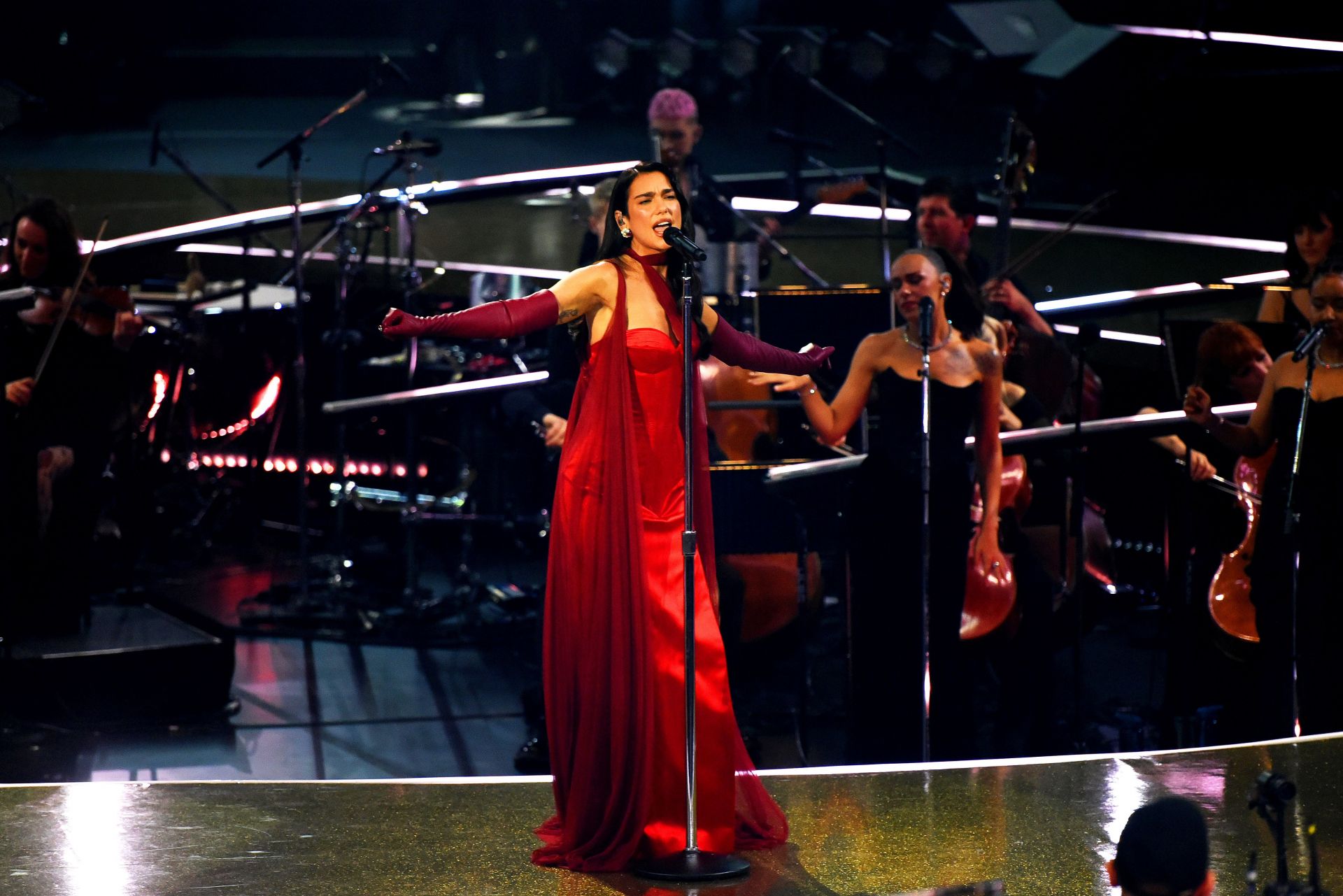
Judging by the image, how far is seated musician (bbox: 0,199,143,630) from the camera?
236 inches

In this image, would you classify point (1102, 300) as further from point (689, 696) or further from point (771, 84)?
point (771, 84)

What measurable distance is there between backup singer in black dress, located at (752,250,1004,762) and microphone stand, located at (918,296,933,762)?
0.02 m

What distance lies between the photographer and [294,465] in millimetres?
8586

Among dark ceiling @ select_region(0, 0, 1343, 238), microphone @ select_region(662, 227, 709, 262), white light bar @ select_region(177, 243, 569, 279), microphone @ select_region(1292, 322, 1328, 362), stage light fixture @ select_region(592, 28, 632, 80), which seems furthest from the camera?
stage light fixture @ select_region(592, 28, 632, 80)

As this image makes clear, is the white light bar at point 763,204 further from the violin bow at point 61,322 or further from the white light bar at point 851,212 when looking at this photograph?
the violin bow at point 61,322

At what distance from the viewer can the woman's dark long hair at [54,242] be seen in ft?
20.1

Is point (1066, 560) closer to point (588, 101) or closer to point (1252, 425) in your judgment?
point (1252, 425)

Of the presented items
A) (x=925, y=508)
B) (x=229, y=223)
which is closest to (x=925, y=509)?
(x=925, y=508)

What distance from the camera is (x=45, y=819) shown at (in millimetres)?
4227

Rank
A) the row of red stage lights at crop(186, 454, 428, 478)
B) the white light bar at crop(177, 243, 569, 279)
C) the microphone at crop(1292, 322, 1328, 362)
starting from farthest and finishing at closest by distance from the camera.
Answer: the white light bar at crop(177, 243, 569, 279), the row of red stage lights at crop(186, 454, 428, 478), the microphone at crop(1292, 322, 1328, 362)

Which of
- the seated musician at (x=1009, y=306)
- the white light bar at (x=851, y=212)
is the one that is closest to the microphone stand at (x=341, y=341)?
the seated musician at (x=1009, y=306)

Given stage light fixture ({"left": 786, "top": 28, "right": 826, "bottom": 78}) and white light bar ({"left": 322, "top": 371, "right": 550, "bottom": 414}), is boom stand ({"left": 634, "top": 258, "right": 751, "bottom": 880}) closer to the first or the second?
white light bar ({"left": 322, "top": 371, "right": 550, "bottom": 414})

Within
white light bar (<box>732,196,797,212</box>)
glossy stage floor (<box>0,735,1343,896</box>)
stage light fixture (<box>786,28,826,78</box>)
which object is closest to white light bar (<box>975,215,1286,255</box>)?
white light bar (<box>732,196,797,212</box>)

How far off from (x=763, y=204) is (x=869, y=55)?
4710mm
